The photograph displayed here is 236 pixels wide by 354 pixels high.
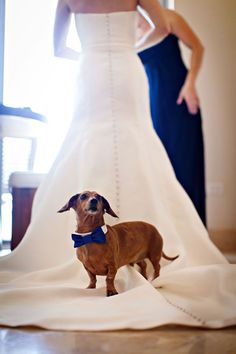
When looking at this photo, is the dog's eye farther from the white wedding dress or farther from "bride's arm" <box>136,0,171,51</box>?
"bride's arm" <box>136,0,171,51</box>

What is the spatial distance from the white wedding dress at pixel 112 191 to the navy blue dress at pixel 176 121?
0.79 feet

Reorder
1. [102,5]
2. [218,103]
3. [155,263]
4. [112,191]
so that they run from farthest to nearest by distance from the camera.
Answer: [218,103], [102,5], [112,191], [155,263]

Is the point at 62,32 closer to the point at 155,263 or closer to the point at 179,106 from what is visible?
the point at 179,106

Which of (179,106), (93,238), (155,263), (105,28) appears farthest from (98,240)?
(179,106)

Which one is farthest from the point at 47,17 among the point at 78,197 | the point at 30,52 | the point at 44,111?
the point at 78,197

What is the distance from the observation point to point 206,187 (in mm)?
1417

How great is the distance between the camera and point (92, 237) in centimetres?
80

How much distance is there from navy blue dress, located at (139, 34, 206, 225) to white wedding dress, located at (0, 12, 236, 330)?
24 cm

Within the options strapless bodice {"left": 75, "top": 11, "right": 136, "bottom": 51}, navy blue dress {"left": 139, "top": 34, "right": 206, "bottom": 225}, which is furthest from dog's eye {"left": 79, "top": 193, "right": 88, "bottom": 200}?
navy blue dress {"left": 139, "top": 34, "right": 206, "bottom": 225}

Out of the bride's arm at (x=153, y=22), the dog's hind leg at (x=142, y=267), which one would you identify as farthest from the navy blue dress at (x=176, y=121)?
the dog's hind leg at (x=142, y=267)

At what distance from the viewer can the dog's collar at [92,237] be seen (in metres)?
0.80

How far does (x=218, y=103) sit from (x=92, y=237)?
84 centimetres

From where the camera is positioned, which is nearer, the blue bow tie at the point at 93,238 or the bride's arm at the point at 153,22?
the blue bow tie at the point at 93,238

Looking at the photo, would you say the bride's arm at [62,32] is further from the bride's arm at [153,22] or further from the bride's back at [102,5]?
the bride's arm at [153,22]
